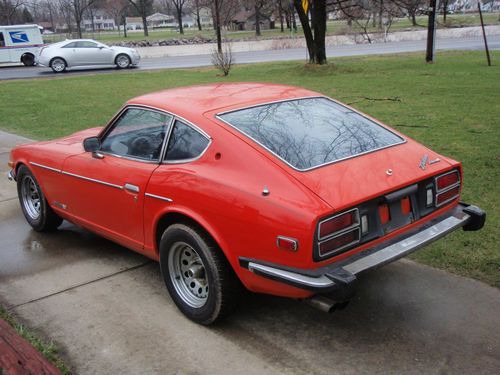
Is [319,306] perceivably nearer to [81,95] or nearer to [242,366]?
[242,366]

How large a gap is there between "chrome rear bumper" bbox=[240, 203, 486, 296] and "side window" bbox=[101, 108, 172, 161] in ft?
4.18

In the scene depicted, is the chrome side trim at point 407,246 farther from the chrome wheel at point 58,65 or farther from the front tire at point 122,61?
the chrome wheel at point 58,65

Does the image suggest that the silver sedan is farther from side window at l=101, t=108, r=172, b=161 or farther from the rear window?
the rear window

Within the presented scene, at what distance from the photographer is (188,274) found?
147 inches

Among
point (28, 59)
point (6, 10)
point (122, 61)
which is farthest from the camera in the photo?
point (6, 10)

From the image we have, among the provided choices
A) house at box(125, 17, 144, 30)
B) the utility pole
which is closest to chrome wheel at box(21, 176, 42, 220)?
the utility pole

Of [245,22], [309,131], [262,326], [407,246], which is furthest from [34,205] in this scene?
[245,22]

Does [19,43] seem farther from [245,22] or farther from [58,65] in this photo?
[245,22]

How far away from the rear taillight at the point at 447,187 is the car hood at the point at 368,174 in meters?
0.07

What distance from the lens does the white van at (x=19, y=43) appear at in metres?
27.7

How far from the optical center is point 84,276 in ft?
14.6

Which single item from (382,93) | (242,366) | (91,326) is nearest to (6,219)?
(91,326)

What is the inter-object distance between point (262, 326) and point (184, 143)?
1356 millimetres

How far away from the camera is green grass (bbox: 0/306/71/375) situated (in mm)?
3228
